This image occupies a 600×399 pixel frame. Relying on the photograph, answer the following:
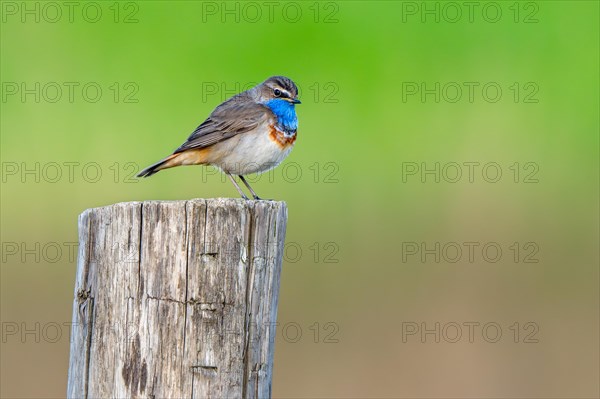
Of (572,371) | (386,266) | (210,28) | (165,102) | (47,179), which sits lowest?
(572,371)

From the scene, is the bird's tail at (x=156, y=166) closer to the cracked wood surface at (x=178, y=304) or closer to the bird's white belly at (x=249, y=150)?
the bird's white belly at (x=249, y=150)

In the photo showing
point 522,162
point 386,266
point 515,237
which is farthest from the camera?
point 522,162

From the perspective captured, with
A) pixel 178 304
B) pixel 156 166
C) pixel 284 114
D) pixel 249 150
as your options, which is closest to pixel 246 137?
pixel 249 150

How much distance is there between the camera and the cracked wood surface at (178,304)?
5.04 metres

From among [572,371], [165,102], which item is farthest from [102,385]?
[165,102]

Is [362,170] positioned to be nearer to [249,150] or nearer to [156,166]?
[249,150]

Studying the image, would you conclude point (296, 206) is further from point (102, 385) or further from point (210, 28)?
point (102, 385)

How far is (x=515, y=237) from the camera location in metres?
12.9

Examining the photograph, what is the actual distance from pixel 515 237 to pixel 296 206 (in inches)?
105

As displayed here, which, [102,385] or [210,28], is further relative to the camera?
[210,28]

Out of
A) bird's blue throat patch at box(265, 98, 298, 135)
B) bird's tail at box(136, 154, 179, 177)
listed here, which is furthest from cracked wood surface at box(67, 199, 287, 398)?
bird's blue throat patch at box(265, 98, 298, 135)

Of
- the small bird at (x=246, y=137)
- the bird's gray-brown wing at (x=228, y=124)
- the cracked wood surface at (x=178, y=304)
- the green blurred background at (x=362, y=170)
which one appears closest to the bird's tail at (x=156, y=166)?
the small bird at (x=246, y=137)

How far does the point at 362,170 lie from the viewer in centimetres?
1353

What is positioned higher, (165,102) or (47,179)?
(165,102)
